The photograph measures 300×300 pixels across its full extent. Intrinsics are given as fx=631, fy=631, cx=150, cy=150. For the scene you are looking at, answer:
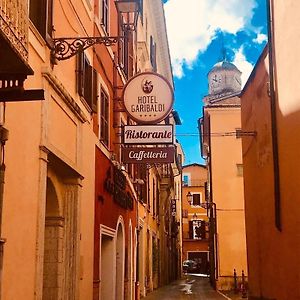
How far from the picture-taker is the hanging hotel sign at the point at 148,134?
1430 cm

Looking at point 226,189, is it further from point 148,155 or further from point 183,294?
point 148,155

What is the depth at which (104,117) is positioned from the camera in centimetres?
1599

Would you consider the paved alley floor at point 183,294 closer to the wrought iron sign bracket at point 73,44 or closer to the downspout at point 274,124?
the downspout at point 274,124

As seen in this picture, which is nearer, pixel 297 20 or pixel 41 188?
pixel 41 188

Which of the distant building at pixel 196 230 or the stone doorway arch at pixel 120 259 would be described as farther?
the distant building at pixel 196 230

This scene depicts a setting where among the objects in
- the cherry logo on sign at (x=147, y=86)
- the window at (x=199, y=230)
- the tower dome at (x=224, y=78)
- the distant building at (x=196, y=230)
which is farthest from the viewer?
the window at (x=199, y=230)

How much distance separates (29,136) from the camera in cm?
876

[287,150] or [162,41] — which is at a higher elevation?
[162,41]

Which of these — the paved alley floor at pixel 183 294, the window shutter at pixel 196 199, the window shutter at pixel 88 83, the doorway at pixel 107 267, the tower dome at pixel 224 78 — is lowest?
the paved alley floor at pixel 183 294

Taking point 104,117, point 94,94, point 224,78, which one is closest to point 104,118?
point 104,117

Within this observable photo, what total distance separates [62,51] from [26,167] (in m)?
2.45

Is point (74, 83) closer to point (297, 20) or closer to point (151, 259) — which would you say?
point (297, 20)

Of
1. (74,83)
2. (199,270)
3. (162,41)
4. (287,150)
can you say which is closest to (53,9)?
(74,83)

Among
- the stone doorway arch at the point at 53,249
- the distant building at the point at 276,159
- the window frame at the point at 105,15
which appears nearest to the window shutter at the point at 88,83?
the window frame at the point at 105,15
